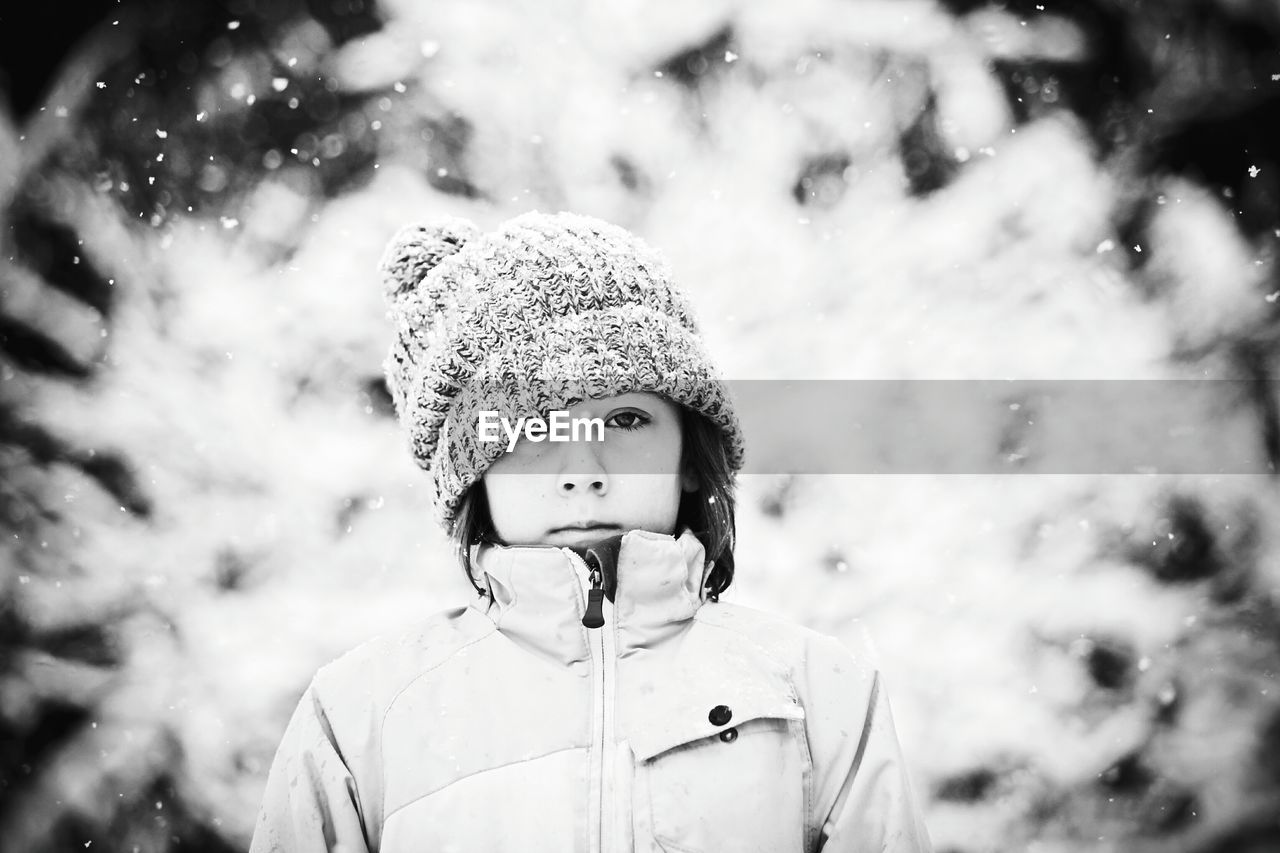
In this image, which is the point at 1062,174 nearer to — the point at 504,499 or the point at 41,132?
the point at 504,499

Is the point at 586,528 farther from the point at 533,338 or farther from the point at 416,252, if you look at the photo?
the point at 416,252

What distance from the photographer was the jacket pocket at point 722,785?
87 cm

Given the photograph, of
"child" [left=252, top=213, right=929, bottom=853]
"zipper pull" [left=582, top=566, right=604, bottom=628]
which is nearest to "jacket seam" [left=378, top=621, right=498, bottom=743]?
"child" [left=252, top=213, right=929, bottom=853]

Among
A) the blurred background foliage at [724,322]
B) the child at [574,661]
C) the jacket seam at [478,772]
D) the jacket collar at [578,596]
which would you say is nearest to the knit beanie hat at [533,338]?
the child at [574,661]

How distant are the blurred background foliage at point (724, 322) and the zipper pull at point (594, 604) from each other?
569 mm

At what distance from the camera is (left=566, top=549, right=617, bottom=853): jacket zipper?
0.87m

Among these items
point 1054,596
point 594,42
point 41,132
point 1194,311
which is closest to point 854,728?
point 1054,596

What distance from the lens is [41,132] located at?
57.0 inches

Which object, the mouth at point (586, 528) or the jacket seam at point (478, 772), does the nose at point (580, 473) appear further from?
the jacket seam at point (478, 772)

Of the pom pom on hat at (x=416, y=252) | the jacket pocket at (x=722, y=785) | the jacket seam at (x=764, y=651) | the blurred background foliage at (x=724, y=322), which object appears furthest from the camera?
the blurred background foliage at (x=724, y=322)

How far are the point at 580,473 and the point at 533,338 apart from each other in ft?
0.45

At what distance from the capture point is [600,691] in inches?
36.2

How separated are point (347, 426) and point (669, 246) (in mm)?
542

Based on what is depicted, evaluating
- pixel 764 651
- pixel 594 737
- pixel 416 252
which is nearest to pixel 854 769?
pixel 764 651
